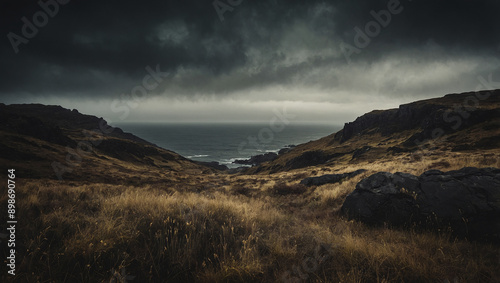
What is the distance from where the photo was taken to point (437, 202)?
554cm

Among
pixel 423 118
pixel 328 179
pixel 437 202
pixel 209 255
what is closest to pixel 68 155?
pixel 328 179

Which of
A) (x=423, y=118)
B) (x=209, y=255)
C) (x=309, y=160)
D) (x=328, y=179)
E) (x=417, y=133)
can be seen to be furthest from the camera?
(x=423, y=118)

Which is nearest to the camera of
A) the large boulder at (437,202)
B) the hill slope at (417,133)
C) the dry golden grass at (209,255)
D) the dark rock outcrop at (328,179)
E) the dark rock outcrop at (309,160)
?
the dry golden grass at (209,255)

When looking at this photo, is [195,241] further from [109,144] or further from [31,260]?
[109,144]

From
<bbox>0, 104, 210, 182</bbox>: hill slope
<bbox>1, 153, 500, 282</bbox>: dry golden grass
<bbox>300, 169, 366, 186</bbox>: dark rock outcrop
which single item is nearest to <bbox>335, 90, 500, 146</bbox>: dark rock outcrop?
<bbox>300, 169, 366, 186</bbox>: dark rock outcrop

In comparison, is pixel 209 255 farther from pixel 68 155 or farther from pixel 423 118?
pixel 423 118

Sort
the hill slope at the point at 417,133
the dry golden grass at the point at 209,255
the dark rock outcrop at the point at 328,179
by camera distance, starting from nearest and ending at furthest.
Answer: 1. the dry golden grass at the point at 209,255
2. the dark rock outcrop at the point at 328,179
3. the hill slope at the point at 417,133

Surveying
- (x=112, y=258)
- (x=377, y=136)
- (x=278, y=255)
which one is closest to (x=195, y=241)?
(x=112, y=258)

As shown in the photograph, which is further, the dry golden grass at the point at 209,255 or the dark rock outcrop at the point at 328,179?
the dark rock outcrop at the point at 328,179

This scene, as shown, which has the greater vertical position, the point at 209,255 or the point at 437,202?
the point at 437,202

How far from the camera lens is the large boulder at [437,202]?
480 centimetres

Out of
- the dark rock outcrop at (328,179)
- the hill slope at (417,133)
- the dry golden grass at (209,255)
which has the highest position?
the hill slope at (417,133)

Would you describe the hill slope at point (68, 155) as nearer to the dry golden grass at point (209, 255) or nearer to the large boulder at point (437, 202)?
the dry golden grass at point (209, 255)

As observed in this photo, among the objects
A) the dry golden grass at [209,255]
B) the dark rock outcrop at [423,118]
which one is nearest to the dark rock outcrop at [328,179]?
the dry golden grass at [209,255]
